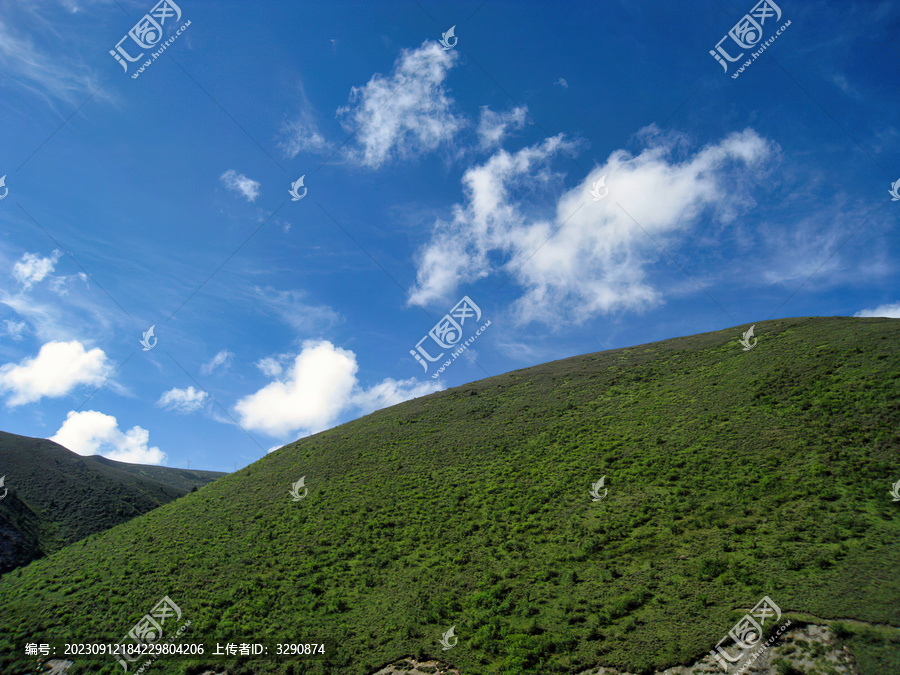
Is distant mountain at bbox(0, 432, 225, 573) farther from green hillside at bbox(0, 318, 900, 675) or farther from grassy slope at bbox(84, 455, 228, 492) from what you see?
grassy slope at bbox(84, 455, 228, 492)

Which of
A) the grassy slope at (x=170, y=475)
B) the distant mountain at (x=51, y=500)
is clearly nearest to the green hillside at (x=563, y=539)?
the distant mountain at (x=51, y=500)

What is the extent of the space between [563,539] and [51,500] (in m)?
58.3

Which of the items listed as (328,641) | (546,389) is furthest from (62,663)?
(546,389)

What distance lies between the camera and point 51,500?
4647 cm

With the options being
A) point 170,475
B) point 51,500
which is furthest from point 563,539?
point 170,475

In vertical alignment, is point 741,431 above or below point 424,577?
above

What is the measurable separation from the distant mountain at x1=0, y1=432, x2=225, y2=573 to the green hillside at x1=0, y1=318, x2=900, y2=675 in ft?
19.6

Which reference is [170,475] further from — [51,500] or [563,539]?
[563,539]

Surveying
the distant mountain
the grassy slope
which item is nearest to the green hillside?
the distant mountain

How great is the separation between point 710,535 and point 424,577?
1473 cm

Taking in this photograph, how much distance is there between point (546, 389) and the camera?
50438mm

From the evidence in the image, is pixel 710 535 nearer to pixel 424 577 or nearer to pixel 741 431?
pixel 741 431

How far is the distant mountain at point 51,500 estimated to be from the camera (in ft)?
116

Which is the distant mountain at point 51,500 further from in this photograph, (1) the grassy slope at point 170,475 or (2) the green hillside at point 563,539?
(1) the grassy slope at point 170,475
